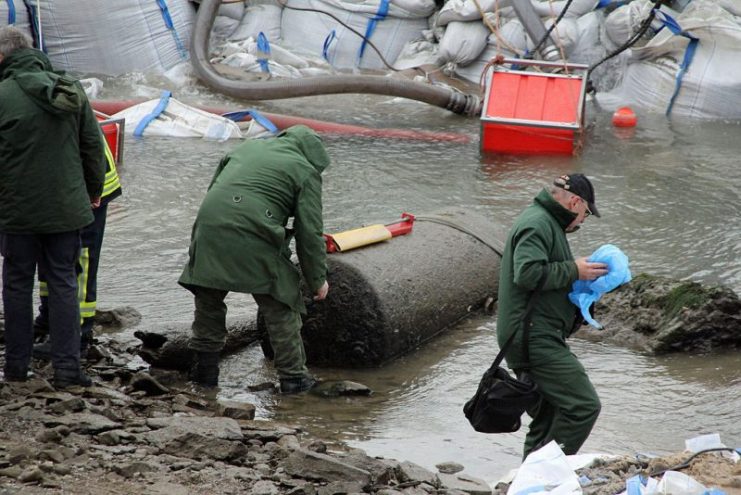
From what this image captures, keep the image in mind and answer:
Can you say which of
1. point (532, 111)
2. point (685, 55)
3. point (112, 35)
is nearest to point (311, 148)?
point (532, 111)

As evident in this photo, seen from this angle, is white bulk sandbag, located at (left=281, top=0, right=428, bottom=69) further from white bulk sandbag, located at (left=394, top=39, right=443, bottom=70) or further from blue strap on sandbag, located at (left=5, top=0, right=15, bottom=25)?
blue strap on sandbag, located at (left=5, top=0, right=15, bottom=25)

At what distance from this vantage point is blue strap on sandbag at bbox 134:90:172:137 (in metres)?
13.1

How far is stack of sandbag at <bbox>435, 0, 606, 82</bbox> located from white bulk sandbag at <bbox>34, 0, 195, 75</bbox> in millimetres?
4088

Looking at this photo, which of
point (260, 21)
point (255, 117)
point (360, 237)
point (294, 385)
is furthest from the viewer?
point (260, 21)

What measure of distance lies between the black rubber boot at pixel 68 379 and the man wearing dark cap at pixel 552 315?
2.25 metres

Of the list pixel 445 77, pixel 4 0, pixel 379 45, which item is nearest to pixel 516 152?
pixel 445 77

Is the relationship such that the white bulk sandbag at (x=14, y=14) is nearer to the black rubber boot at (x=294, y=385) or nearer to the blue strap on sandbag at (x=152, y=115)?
the blue strap on sandbag at (x=152, y=115)

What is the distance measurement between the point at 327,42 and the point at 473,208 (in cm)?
739

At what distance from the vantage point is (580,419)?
4875 mm

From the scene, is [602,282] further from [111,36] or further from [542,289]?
[111,36]

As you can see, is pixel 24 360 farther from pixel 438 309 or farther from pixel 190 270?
pixel 438 309

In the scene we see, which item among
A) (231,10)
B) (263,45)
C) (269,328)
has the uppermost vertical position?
(269,328)

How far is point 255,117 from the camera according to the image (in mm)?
13266

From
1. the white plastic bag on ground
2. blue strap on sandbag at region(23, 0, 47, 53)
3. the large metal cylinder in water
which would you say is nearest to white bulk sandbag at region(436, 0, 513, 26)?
blue strap on sandbag at region(23, 0, 47, 53)
